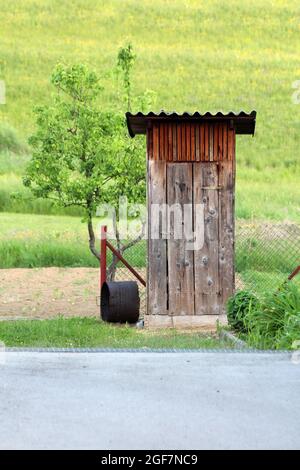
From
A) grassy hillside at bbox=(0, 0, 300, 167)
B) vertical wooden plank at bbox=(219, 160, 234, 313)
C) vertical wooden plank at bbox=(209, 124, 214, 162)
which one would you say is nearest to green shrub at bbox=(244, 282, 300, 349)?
vertical wooden plank at bbox=(219, 160, 234, 313)

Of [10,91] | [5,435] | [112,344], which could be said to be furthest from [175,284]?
[10,91]

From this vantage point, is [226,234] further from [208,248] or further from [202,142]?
[202,142]

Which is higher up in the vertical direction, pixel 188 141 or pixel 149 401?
pixel 188 141

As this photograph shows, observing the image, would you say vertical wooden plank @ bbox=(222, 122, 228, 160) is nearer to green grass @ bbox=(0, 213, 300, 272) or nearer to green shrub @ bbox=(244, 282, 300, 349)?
green shrub @ bbox=(244, 282, 300, 349)

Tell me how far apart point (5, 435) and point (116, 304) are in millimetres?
7958

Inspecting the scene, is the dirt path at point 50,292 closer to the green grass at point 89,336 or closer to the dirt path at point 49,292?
the dirt path at point 49,292

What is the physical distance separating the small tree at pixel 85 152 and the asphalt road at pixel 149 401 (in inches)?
323

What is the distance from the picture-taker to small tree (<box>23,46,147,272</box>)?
1678cm

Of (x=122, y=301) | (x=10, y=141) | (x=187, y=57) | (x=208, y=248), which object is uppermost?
(x=187, y=57)

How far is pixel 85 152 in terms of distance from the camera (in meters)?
17.2

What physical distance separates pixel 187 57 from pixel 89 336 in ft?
140

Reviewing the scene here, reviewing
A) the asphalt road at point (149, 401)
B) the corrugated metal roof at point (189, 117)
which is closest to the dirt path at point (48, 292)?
the corrugated metal roof at point (189, 117)

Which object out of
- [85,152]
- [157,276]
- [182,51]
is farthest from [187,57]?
[157,276]

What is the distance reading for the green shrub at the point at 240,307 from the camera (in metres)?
11.4
